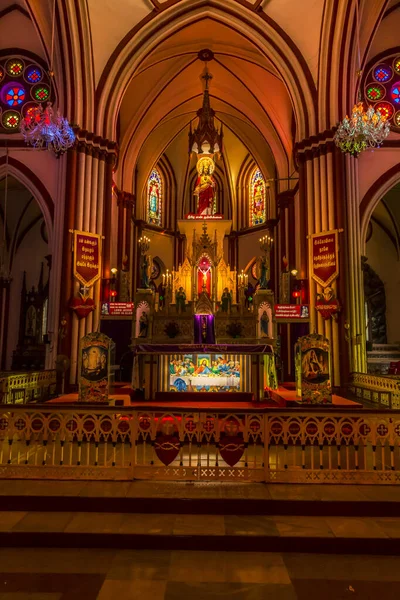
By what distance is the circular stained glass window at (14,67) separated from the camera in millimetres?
16859

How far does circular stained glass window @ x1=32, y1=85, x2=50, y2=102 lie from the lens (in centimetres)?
1678

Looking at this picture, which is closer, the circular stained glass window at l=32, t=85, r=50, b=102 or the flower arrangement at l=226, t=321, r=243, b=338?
the flower arrangement at l=226, t=321, r=243, b=338

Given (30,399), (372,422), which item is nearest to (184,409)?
(372,422)

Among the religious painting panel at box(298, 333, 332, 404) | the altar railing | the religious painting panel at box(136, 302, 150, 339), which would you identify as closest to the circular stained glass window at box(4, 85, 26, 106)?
the religious painting panel at box(136, 302, 150, 339)

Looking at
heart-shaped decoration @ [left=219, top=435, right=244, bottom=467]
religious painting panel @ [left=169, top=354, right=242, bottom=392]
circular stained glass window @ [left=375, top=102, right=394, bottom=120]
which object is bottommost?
heart-shaped decoration @ [left=219, top=435, right=244, bottom=467]

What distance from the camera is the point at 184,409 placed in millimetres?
5434

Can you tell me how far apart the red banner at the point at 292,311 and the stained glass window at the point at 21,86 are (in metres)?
12.4

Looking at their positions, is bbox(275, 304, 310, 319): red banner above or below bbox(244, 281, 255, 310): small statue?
below

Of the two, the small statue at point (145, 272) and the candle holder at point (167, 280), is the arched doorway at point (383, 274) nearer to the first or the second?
the candle holder at point (167, 280)

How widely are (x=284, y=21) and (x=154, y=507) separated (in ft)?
57.8

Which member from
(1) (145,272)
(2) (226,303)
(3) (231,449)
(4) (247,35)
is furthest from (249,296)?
(3) (231,449)

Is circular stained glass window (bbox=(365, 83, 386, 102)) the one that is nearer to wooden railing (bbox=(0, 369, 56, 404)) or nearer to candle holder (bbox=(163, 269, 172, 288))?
candle holder (bbox=(163, 269, 172, 288))

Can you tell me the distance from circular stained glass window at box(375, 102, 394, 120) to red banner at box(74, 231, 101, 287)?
12.1 m

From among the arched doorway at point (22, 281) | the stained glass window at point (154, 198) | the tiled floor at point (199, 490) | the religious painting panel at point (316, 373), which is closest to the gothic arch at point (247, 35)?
the arched doorway at point (22, 281)
